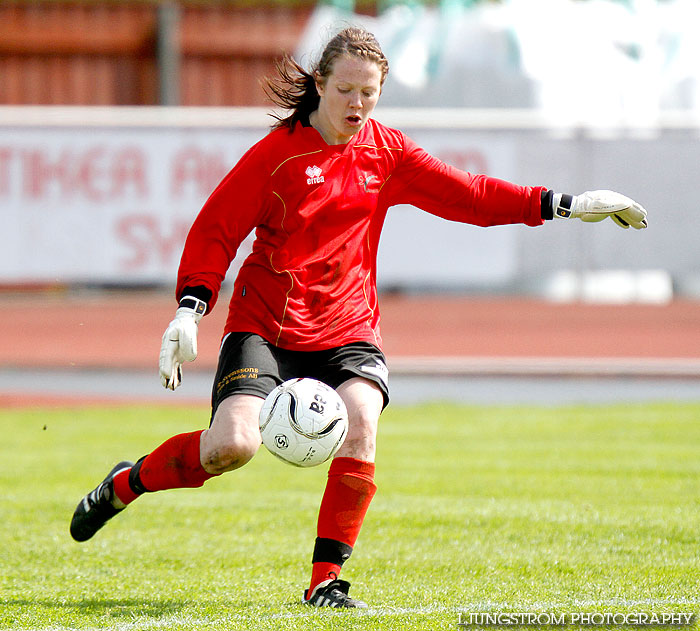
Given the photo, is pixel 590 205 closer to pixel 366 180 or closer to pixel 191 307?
pixel 366 180

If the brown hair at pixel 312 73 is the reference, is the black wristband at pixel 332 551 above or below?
below

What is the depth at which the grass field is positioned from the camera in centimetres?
471

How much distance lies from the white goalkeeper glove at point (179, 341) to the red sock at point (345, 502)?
2.44ft

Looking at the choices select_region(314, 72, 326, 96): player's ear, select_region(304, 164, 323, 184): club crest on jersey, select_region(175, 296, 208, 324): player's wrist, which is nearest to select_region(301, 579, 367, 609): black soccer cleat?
select_region(175, 296, 208, 324): player's wrist

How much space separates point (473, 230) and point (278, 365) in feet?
43.1

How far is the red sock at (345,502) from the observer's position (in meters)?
4.83

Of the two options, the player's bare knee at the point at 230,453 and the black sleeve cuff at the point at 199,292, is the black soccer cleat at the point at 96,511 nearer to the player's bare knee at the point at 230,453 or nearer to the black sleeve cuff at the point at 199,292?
the player's bare knee at the point at 230,453

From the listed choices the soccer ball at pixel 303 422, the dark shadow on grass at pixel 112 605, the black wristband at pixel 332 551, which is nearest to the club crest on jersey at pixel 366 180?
the soccer ball at pixel 303 422

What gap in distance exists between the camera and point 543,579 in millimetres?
5148

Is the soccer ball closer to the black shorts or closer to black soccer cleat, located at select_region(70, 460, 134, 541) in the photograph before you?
the black shorts

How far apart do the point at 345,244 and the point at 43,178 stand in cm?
1367

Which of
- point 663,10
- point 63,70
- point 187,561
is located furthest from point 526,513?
point 63,70

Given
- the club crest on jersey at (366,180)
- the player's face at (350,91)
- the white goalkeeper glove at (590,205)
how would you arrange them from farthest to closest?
the white goalkeeper glove at (590,205) < the club crest on jersey at (366,180) < the player's face at (350,91)

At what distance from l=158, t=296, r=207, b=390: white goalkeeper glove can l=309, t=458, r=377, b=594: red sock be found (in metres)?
0.74
